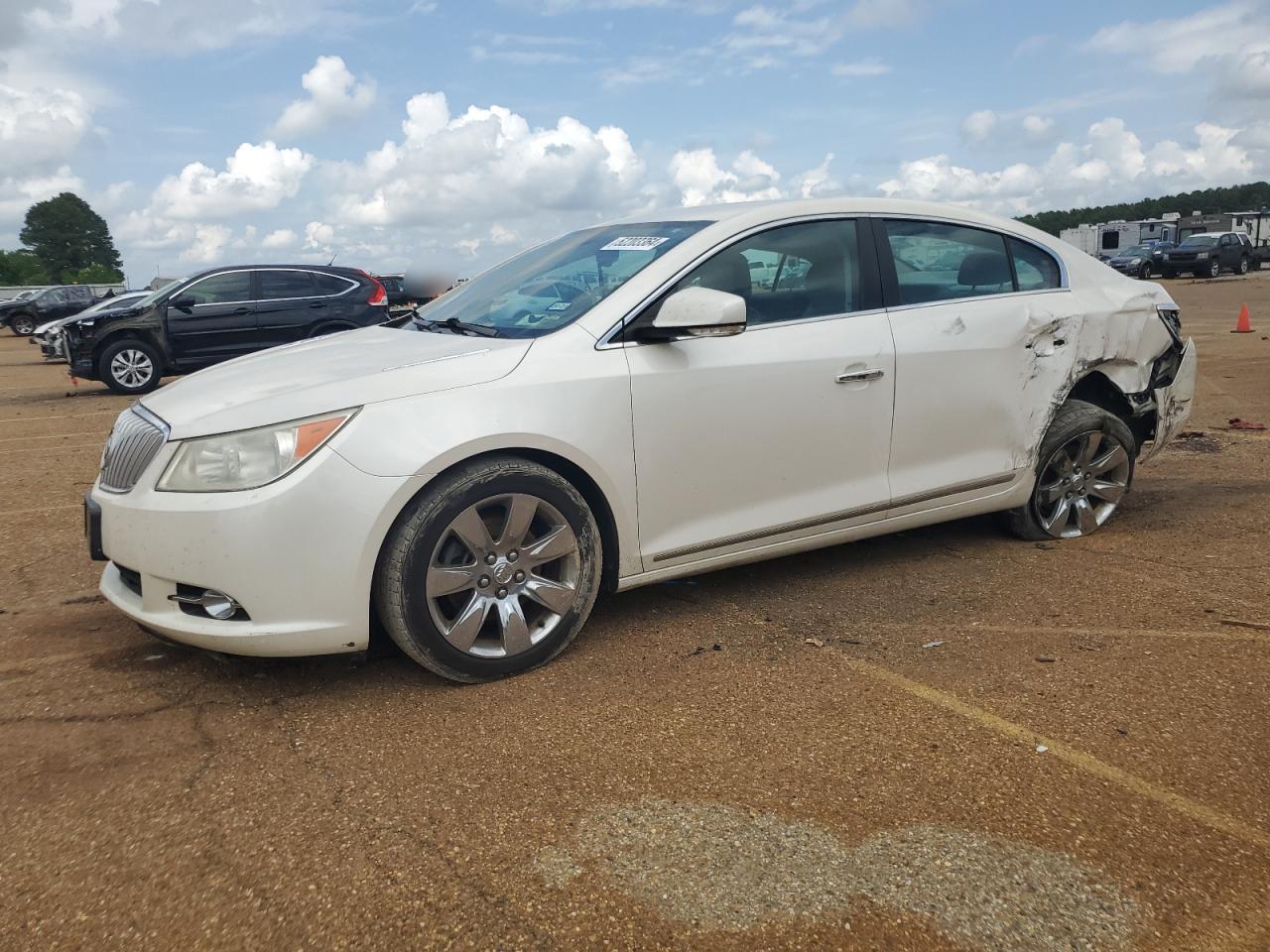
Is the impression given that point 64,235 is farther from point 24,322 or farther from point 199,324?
point 199,324

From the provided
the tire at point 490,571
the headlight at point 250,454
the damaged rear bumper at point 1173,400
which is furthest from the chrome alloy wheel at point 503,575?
the damaged rear bumper at point 1173,400

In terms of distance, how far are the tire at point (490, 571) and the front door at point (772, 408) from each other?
1.09 feet

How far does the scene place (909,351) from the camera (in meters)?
4.29

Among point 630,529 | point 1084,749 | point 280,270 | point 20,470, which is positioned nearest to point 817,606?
point 630,529

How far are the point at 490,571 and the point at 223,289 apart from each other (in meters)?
11.9

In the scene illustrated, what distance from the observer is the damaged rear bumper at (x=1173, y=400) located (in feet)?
17.1

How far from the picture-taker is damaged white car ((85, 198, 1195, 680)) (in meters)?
3.24

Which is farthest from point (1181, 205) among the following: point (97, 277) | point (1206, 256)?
point (97, 277)

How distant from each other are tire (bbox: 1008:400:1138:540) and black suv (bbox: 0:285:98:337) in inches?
1329

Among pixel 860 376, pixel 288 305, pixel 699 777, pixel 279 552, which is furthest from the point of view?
pixel 288 305

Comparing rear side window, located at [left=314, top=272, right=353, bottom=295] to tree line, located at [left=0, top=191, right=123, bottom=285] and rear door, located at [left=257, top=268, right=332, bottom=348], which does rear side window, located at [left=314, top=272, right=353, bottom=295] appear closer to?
rear door, located at [left=257, top=268, right=332, bottom=348]

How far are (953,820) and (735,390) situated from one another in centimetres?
177

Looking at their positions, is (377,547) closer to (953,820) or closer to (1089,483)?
(953,820)

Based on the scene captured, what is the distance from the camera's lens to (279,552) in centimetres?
316
